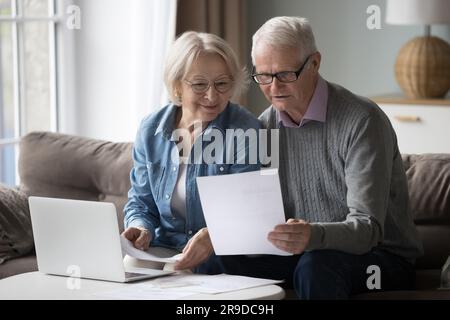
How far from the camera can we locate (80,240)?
2.24 meters

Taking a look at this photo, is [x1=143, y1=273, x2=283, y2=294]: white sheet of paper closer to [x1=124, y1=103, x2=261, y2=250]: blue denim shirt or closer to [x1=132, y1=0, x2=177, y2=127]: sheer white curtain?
[x1=124, y1=103, x2=261, y2=250]: blue denim shirt

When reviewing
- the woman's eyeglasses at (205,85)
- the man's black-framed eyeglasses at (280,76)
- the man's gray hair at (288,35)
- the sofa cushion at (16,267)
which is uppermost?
the man's gray hair at (288,35)

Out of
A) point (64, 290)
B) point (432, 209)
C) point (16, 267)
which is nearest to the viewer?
point (64, 290)

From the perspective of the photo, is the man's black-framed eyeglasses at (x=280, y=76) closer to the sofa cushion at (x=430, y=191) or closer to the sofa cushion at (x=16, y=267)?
the sofa cushion at (x=430, y=191)

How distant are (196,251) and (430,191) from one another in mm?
826

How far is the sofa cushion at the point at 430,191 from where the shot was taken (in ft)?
9.01

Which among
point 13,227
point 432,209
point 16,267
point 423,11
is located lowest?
point 16,267

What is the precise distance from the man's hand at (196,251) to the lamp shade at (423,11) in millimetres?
2249

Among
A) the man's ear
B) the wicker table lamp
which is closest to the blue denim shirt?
the man's ear

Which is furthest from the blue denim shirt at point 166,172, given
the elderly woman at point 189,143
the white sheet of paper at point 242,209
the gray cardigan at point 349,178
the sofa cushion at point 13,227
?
the sofa cushion at point 13,227

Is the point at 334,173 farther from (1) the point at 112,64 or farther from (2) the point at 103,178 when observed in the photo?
(1) the point at 112,64

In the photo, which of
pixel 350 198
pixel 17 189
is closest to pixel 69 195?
pixel 17 189

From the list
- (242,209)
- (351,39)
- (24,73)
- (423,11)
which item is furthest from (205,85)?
(351,39)
